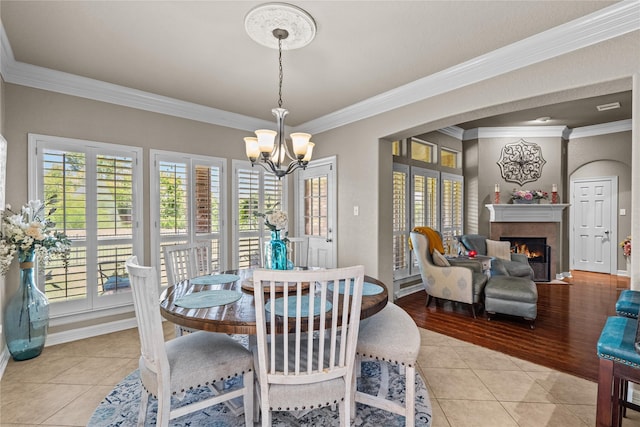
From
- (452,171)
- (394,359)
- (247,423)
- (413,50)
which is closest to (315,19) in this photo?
(413,50)

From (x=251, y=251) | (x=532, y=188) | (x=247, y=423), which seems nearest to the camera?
(x=247, y=423)

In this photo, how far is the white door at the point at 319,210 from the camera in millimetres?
4367

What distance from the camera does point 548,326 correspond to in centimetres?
351

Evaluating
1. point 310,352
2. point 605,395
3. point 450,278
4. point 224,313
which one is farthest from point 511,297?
point 224,313

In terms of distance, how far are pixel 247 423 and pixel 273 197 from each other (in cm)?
330

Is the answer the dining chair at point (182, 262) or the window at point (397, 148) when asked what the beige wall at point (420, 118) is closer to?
the window at point (397, 148)

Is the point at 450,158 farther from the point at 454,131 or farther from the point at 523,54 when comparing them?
the point at 523,54

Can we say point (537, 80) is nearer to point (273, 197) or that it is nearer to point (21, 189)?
point (273, 197)

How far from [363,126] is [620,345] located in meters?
3.12

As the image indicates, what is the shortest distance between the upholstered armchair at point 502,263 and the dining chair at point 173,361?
166 inches

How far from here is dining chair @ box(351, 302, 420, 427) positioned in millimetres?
1752

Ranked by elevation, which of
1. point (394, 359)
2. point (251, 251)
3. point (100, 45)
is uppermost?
point (100, 45)

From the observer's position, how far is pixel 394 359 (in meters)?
1.81

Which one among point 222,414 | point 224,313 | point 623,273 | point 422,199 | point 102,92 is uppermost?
point 102,92
